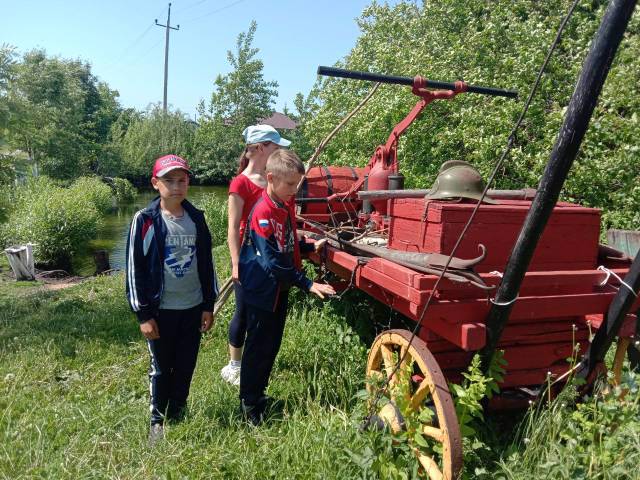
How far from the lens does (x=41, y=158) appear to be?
28.2 metres

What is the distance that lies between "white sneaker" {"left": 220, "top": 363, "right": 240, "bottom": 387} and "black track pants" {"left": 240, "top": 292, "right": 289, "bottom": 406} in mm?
501

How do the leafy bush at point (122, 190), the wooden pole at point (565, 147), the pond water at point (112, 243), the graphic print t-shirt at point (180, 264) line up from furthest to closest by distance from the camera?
the leafy bush at point (122, 190)
the pond water at point (112, 243)
the graphic print t-shirt at point (180, 264)
the wooden pole at point (565, 147)

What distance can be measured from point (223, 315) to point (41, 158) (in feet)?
94.0

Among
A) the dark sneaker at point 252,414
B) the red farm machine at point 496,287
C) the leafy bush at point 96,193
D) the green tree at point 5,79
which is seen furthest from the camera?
the leafy bush at point 96,193

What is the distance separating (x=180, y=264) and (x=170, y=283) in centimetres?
12

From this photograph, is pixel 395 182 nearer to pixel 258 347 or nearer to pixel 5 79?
pixel 258 347

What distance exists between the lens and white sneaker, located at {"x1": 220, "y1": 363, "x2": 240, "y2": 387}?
336 cm

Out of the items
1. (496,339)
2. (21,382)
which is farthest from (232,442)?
(21,382)

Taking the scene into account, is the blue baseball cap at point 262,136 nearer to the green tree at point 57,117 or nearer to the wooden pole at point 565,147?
the wooden pole at point 565,147

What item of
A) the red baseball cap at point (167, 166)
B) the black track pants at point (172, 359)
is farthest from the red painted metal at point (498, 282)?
the red baseball cap at point (167, 166)

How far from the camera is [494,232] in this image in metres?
2.37

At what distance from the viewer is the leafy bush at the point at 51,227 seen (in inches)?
544

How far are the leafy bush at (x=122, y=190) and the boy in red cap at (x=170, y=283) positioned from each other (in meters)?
30.5

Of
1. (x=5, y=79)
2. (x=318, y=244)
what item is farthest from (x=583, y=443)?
(x=5, y=79)
